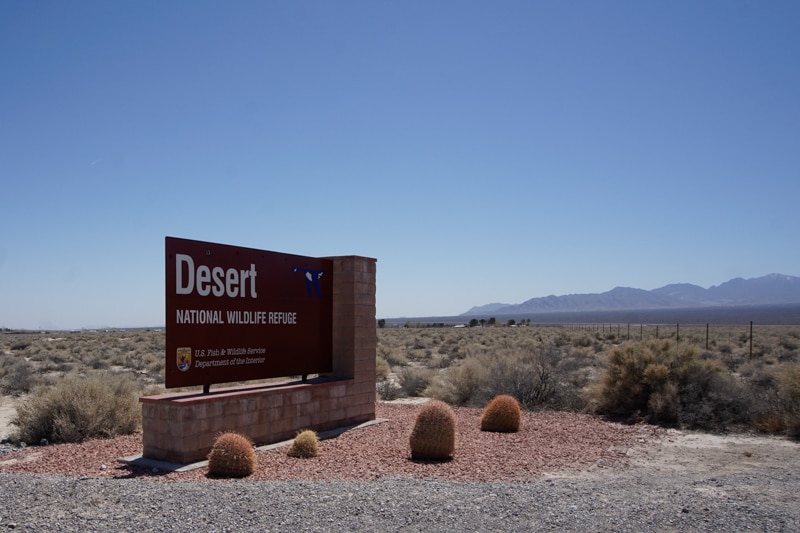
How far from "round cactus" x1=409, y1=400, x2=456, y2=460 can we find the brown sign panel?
10.4ft

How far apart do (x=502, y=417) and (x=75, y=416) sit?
→ 8.12 meters

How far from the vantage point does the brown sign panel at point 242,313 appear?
403 inches

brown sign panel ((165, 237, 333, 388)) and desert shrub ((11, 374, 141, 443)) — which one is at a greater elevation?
brown sign panel ((165, 237, 333, 388))

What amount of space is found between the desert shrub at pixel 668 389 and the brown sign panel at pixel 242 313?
23.0 ft

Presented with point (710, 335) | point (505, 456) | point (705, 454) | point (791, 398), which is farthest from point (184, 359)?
point (710, 335)

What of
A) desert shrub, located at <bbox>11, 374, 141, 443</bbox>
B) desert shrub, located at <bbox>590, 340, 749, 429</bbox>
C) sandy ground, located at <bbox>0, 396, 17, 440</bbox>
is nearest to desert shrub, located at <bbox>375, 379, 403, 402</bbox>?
desert shrub, located at <bbox>590, 340, 749, 429</bbox>

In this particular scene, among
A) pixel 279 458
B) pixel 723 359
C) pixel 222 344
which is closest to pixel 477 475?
pixel 279 458

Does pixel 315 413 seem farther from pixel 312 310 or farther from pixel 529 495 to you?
pixel 529 495

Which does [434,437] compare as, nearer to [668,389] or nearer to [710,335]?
[668,389]

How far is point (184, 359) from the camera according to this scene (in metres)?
10.2

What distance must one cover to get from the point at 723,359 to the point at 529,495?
23126 millimetres

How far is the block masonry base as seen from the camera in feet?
32.2

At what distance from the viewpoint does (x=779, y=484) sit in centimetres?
834

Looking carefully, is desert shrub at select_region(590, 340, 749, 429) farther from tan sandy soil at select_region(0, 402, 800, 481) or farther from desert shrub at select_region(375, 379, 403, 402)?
desert shrub at select_region(375, 379, 403, 402)
